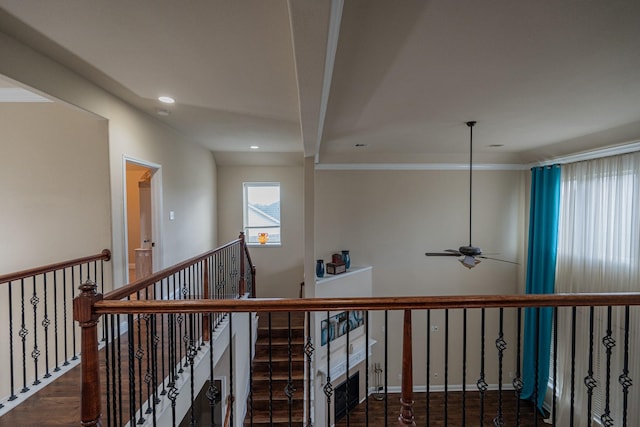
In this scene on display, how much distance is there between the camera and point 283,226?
6672 mm

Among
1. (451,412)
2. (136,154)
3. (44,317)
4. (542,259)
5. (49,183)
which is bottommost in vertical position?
(451,412)

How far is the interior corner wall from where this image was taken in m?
2.13

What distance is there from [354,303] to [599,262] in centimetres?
498

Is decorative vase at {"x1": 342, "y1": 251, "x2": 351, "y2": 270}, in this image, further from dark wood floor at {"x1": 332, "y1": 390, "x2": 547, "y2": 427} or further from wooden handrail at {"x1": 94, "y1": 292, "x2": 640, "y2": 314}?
wooden handrail at {"x1": 94, "y1": 292, "x2": 640, "y2": 314}

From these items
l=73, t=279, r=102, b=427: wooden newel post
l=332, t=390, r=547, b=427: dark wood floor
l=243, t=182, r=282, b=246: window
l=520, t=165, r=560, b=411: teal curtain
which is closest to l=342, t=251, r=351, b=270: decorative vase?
l=243, t=182, r=282, b=246: window

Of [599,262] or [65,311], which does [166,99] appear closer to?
[65,311]

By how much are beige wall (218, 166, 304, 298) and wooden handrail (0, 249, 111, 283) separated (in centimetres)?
367

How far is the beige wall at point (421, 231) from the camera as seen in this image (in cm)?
596

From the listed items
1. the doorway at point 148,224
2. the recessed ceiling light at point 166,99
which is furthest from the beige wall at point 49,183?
the recessed ceiling light at point 166,99

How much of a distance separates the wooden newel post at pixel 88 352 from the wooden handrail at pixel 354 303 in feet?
0.14

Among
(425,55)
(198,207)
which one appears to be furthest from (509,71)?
(198,207)

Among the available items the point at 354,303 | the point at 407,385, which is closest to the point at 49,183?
the point at 354,303

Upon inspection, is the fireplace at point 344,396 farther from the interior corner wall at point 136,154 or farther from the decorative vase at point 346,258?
the interior corner wall at point 136,154

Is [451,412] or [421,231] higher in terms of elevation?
[421,231]
